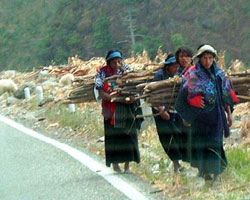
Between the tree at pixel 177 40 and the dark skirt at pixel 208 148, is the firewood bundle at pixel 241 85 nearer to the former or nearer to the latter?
the dark skirt at pixel 208 148

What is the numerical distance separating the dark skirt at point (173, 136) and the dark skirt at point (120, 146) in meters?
0.42

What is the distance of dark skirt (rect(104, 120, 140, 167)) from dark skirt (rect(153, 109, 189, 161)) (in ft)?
1.39

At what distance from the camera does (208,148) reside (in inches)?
257

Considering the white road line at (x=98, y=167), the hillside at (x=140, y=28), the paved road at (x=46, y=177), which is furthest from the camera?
the hillside at (x=140, y=28)

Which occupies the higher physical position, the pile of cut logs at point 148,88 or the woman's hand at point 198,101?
the woman's hand at point 198,101

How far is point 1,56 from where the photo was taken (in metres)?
63.4

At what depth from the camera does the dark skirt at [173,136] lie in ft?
25.5

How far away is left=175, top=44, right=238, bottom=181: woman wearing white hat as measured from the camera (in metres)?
6.38

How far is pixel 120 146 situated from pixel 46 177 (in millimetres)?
979

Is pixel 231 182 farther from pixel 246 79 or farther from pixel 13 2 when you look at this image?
pixel 13 2

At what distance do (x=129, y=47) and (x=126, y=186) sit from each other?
4037 centimetres

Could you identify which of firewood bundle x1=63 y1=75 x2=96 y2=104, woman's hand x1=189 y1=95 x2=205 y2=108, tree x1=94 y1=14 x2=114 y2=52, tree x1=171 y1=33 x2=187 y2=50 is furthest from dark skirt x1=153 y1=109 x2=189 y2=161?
tree x1=94 y1=14 x2=114 y2=52

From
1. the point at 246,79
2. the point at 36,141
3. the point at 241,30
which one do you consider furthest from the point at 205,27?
the point at 246,79

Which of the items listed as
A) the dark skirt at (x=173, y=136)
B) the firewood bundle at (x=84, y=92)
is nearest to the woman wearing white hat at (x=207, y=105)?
the dark skirt at (x=173, y=136)
